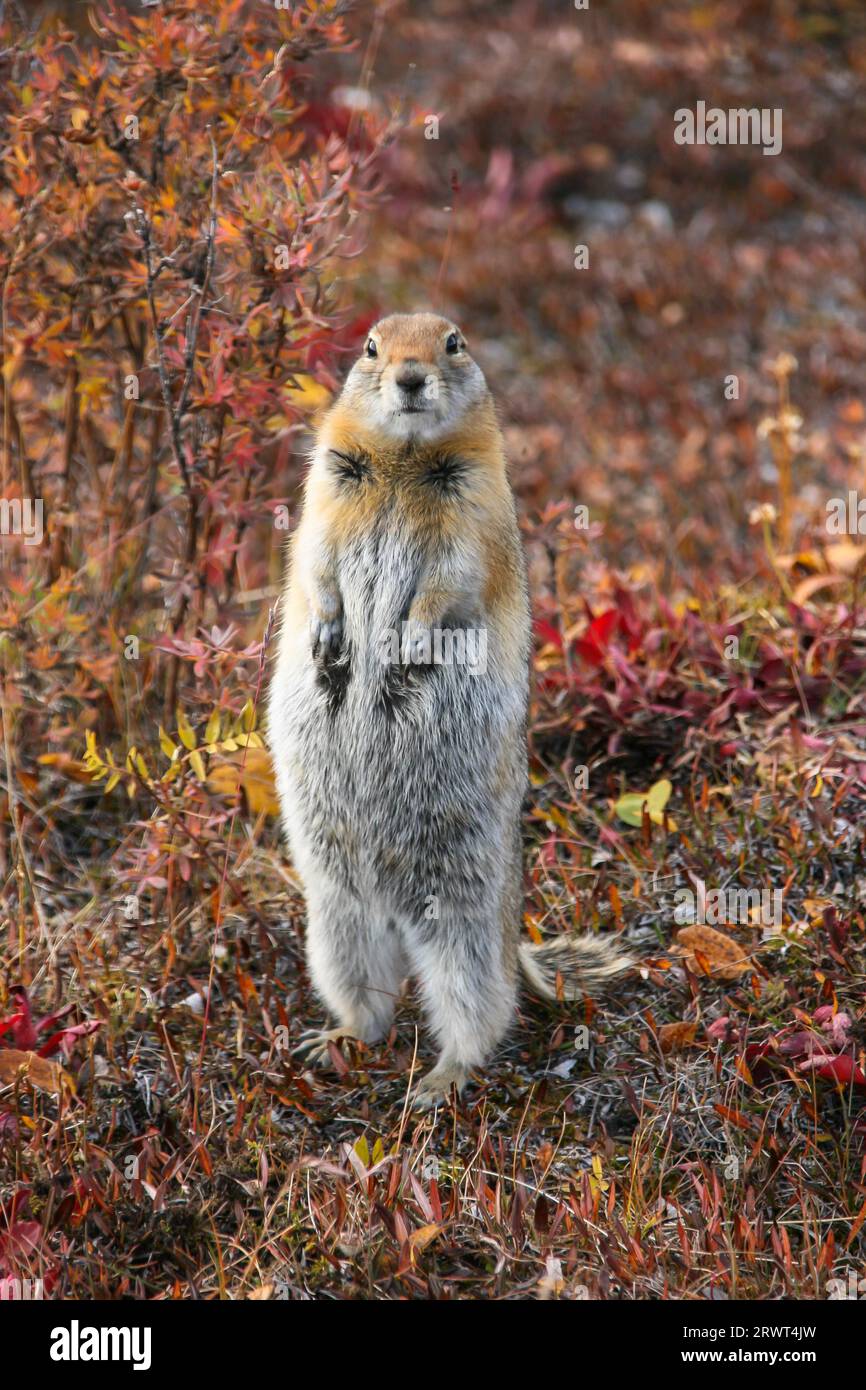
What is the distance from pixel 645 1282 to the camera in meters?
3.56

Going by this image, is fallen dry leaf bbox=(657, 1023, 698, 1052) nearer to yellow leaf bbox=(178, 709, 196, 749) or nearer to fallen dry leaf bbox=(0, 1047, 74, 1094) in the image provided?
yellow leaf bbox=(178, 709, 196, 749)

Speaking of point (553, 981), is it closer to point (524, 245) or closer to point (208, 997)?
point (208, 997)

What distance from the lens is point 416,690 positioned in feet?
13.8

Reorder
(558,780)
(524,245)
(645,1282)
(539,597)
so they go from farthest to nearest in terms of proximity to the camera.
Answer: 1. (524,245)
2. (539,597)
3. (558,780)
4. (645,1282)

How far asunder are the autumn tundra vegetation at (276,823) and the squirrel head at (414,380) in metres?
0.63

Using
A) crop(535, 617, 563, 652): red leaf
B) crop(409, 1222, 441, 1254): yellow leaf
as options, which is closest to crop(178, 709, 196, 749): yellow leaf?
crop(409, 1222, 441, 1254): yellow leaf

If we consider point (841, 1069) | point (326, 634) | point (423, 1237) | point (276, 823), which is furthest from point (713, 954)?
point (276, 823)

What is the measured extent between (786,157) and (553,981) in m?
7.93

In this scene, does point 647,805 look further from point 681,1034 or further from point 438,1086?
point 438,1086

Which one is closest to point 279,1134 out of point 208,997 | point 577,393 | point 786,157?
point 208,997

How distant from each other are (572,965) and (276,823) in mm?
1431

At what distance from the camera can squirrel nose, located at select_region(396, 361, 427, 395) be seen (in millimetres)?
3941

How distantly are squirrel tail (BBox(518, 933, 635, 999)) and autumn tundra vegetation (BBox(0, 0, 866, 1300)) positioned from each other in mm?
85

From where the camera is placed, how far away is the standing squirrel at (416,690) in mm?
4121
